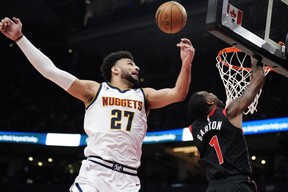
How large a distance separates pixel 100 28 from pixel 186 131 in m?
4.63

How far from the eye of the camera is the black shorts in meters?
3.49

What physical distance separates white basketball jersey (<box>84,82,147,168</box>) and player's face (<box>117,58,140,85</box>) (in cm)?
14

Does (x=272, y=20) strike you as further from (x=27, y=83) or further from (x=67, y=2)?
(x=27, y=83)

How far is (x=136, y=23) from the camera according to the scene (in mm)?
14633

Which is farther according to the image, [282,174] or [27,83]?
[27,83]

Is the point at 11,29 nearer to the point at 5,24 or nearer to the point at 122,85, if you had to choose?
the point at 5,24

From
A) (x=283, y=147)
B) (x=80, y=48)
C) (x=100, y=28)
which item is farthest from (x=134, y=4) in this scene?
(x=283, y=147)

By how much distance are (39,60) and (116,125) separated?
74 cm

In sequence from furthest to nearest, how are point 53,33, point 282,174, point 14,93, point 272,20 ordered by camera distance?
point 14,93, point 53,33, point 282,174, point 272,20

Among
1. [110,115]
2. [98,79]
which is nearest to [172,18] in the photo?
[110,115]

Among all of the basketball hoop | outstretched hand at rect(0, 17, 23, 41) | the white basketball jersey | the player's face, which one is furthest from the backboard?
outstretched hand at rect(0, 17, 23, 41)

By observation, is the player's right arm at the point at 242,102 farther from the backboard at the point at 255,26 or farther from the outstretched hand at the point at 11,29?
the outstretched hand at the point at 11,29

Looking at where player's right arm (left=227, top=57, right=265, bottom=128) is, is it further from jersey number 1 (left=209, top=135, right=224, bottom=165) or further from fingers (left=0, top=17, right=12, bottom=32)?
fingers (left=0, top=17, right=12, bottom=32)

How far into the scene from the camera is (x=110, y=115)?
3.58 m
